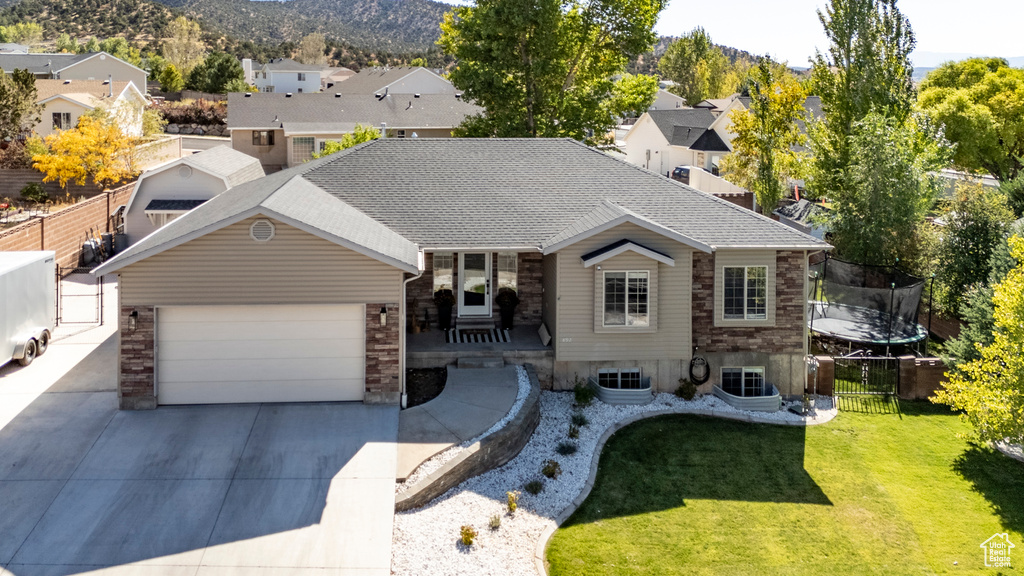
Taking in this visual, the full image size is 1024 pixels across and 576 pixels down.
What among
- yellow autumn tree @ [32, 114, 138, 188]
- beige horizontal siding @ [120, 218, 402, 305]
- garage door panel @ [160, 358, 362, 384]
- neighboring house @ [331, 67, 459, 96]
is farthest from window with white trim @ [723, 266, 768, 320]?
neighboring house @ [331, 67, 459, 96]

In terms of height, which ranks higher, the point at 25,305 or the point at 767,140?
the point at 767,140

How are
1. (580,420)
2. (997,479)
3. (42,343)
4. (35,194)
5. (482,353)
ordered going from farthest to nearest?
1. (35,194)
2. (42,343)
3. (482,353)
4. (580,420)
5. (997,479)

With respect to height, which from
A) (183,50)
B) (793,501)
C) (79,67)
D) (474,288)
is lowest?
(793,501)

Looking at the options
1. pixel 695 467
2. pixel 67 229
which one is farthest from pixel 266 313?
pixel 67 229

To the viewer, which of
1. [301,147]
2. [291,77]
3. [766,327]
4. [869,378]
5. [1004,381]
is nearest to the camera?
[1004,381]

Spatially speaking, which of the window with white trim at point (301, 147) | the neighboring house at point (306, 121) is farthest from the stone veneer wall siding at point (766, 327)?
the window with white trim at point (301, 147)

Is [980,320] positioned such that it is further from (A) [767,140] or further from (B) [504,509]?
(A) [767,140]
